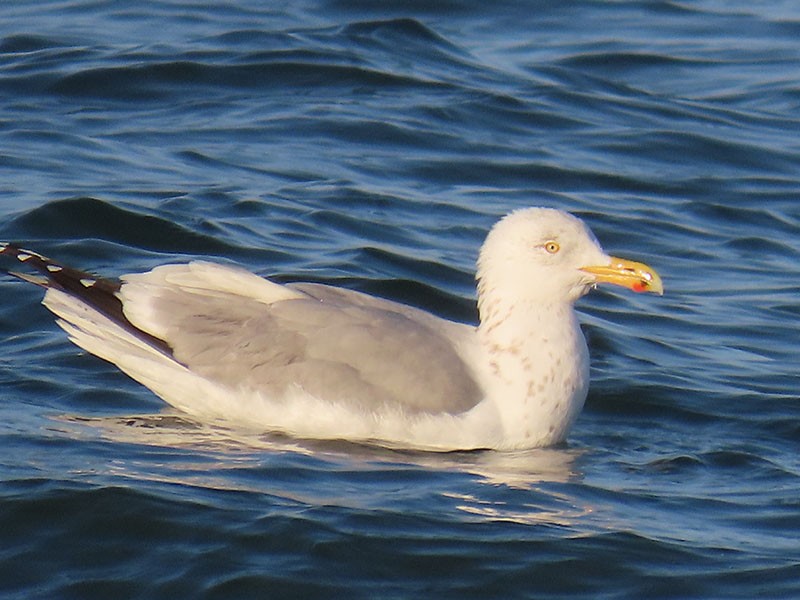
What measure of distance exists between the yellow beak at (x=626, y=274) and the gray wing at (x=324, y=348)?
27.4 inches

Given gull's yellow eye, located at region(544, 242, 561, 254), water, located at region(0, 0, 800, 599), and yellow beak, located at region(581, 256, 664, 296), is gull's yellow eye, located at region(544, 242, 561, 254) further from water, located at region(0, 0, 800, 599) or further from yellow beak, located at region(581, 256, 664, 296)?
water, located at region(0, 0, 800, 599)

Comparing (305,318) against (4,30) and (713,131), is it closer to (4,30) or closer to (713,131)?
(713,131)

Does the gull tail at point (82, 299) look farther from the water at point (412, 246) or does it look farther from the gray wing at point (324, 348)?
the water at point (412, 246)

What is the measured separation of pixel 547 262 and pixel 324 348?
1.05 m

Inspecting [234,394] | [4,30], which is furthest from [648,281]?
[4,30]

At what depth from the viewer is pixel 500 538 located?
6090 millimetres

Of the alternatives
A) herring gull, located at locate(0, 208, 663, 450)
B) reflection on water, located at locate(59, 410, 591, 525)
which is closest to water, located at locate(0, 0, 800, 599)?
reflection on water, located at locate(59, 410, 591, 525)

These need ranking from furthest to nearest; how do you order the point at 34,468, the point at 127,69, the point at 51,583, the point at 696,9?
the point at 696,9
the point at 127,69
the point at 34,468
the point at 51,583

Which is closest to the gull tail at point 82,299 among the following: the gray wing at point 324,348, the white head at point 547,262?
the gray wing at point 324,348

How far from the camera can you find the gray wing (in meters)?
7.16

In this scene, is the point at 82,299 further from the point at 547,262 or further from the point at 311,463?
the point at 547,262

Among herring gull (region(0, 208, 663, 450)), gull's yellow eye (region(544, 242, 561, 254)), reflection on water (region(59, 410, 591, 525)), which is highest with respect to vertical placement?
gull's yellow eye (region(544, 242, 561, 254))

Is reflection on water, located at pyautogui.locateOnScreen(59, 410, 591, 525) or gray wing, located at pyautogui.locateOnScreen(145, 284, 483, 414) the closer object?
reflection on water, located at pyautogui.locateOnScreen(59, 410, 591, 525)

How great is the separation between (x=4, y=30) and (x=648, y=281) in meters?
8.44
